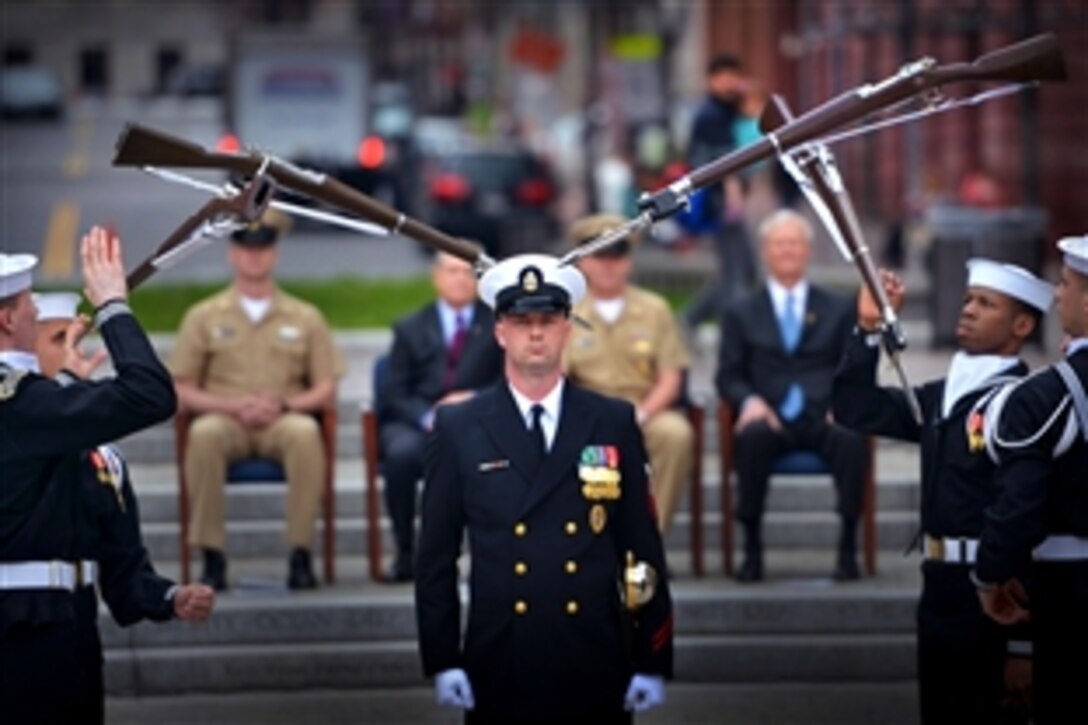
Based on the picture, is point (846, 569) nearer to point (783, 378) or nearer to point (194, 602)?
point (783, 378)

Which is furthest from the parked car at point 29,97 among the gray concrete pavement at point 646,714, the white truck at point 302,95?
the gray concrete pavement at point 646,714

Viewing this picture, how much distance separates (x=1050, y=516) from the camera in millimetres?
8016

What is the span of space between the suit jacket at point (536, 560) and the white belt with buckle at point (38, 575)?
101 centimetres

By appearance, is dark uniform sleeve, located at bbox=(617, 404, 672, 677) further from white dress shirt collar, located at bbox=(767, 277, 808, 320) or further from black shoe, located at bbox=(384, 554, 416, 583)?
white dress shirt collar, located at bbox=(767, 277, 808, 320)

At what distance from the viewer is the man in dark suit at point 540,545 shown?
7.48 m

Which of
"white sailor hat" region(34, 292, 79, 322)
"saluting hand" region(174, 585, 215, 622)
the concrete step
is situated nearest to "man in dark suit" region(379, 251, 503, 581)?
the concrete step

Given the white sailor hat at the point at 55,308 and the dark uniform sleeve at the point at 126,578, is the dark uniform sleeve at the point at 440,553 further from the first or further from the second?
the white sailor hat at the point at 55,308

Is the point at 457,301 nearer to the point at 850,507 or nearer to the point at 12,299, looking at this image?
the point at 850,507

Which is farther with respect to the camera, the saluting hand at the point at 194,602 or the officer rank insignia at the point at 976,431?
the officer rank insignia at the point at 976,431

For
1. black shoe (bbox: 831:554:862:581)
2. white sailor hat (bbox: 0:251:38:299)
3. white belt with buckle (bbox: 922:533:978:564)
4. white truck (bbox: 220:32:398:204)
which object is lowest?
black shoe (bbox: 831:554:862:581)

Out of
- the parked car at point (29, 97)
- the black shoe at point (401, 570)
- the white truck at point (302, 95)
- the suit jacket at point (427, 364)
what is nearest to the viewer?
the black shoe at point (401, 570)

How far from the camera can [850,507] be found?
1181 centimetres

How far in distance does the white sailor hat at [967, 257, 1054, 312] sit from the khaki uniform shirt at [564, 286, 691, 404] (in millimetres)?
3710

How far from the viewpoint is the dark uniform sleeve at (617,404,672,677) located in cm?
754
